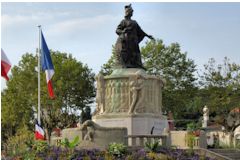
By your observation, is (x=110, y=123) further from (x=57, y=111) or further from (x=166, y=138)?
(x=57, y=111)

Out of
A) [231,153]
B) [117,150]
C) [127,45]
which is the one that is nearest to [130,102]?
[127,45]

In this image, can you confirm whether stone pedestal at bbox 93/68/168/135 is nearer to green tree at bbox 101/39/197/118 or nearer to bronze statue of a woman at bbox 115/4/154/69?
bronze statue of a woman at bbox 115/4/154/69

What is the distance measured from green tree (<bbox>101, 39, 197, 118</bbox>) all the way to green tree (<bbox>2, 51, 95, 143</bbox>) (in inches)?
147

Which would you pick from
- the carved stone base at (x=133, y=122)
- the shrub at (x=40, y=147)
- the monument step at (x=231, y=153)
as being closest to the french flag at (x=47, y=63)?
the carved stone base at (x=133, y=122)

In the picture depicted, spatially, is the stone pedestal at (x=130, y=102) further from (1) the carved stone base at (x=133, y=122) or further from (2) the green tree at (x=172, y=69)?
(2) the green tree at (x=172, y=69)

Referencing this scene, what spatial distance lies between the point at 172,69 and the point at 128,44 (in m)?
25.1

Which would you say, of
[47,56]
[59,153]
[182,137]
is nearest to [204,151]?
[182,137]

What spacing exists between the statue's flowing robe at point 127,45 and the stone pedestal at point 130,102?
0.74 meters

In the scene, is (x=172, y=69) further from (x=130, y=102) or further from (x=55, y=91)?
(x=130, y=102)

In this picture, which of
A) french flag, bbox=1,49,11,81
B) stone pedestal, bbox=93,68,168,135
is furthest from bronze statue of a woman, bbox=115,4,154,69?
french flag, bbox=1,49,11,81

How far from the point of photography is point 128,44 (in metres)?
29.5

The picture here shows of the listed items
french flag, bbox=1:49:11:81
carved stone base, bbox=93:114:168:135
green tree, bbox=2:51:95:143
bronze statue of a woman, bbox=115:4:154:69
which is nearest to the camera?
french flag, bbox=1:49:11:81

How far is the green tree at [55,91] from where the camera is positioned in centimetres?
5150

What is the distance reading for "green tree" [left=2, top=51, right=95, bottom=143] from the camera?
169ft
